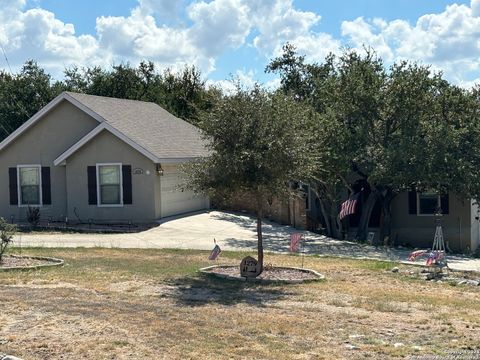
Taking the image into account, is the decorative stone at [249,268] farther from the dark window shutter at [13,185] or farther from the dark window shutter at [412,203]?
the dark window shutter at [13,185]

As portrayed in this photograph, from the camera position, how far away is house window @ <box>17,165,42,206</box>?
990 inches

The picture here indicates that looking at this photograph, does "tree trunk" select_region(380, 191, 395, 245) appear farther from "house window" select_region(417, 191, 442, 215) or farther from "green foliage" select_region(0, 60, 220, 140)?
"green foliage" select_region(0, 60, 220, 140)

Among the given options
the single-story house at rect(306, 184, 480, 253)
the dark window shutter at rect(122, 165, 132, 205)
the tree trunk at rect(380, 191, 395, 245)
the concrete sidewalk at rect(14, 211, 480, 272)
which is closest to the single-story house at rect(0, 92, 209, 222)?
the dark window shutter at rect(122, 165, 132, 205)

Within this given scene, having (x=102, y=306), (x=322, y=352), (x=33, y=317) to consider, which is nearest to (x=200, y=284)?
(x=102, y=306)

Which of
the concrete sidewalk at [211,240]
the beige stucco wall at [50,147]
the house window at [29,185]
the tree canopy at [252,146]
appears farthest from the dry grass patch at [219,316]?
the house window at [29,185]

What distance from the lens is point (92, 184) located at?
24.0 m

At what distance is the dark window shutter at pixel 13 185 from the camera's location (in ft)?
82.4

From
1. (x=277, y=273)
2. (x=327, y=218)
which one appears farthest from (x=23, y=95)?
(x=277, y=273)

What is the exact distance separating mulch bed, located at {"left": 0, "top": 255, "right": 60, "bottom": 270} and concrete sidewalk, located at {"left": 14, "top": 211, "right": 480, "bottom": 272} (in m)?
4.13

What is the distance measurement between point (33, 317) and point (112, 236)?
507 inches

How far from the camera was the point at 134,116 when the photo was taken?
27328 millimetres

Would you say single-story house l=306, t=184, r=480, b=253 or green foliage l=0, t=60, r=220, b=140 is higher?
green foliage l=0, t=60, r=220, b=140

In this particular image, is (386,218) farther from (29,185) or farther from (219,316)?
(219,316)

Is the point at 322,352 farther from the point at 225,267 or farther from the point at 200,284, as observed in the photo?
the point at 225,267
